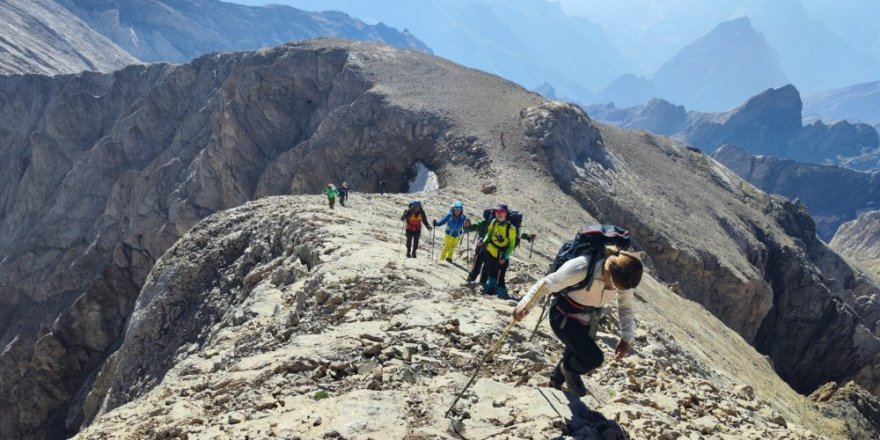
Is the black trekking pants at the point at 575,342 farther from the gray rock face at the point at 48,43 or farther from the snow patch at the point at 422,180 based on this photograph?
the gray rock face at the point at 48,43

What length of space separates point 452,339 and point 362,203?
1592 cm

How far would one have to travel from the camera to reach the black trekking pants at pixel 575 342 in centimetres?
650

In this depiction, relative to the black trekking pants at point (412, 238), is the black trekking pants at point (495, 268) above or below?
above

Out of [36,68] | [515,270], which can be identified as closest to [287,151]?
[515,270]

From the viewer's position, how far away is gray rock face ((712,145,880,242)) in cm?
14612

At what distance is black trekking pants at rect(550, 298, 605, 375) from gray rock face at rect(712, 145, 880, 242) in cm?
16007

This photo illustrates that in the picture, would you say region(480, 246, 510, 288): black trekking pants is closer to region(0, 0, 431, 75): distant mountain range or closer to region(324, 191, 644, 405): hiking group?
region(324, 191, 644, 405): hiking group

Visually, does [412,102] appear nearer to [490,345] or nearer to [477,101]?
[477,101]

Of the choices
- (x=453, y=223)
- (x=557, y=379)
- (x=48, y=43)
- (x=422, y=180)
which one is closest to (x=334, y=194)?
(x=453, y=223)

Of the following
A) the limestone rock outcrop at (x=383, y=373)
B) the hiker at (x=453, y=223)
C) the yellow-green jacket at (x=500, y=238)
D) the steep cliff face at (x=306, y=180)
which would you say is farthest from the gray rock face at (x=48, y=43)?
the yellow-green jacket at (x=500, y=238)

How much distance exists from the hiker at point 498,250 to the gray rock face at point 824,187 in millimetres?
155972

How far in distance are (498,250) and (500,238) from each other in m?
0.24

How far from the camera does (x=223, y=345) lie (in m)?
11.1

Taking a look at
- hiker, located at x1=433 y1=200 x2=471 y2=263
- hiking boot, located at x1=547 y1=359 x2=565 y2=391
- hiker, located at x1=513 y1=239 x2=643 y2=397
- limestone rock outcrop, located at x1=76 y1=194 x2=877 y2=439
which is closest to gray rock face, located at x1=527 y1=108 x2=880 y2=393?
limestone rock outcrop, located at x1=76 y1=194 x2=877 y2=439
